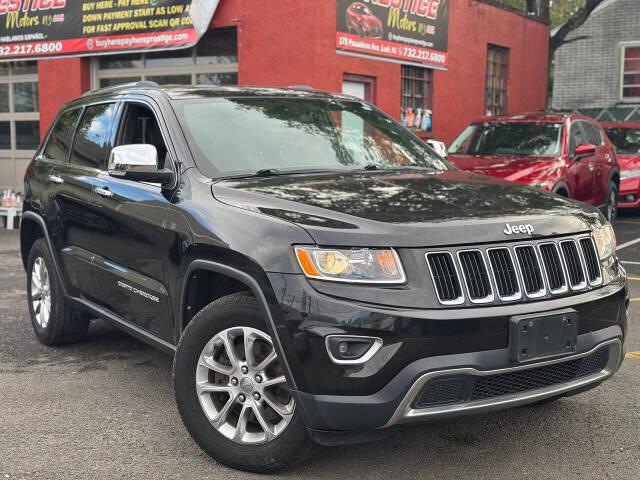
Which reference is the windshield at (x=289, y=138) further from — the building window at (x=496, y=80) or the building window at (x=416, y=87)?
the building window at (x=496, y=80)

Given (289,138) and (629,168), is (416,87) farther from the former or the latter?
(289,138)

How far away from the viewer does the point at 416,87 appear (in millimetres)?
15445

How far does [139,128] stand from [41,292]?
1.69 metres

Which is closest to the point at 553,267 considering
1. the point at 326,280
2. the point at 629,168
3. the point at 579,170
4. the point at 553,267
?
the point at 553,267

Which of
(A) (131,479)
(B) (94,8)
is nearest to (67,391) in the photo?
(A) (131,479)

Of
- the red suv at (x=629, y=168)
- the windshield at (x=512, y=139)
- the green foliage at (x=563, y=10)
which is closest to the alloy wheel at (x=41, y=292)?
the windshield at (x=512, y=139)

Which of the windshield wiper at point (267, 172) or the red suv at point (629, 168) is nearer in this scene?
the windshield wiper at point (267, 172)

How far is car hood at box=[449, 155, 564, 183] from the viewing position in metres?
9.88

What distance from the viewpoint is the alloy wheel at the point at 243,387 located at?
3490 millimetres

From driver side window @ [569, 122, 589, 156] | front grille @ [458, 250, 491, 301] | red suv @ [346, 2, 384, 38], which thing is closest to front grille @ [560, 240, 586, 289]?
front grille @ [458, 250, 491, 301]

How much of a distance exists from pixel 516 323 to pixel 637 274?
6.22 m

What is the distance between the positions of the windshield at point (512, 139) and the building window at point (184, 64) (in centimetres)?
396

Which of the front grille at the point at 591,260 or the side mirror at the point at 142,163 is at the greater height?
the side mirror at the point at 142,163

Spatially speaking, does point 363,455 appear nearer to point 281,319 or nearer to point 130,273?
point 281,319
